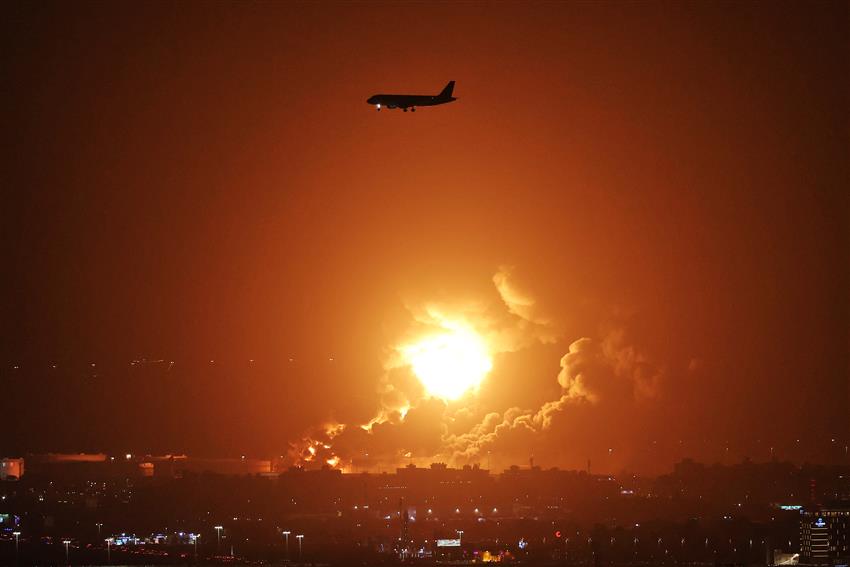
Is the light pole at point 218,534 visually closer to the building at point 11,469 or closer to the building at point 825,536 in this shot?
the building at point 11,469

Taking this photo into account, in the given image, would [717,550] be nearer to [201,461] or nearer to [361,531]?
[361,531]

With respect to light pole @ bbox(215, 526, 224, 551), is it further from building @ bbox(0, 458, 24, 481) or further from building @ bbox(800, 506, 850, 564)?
building @ bbox(800, 506, 850, 564)

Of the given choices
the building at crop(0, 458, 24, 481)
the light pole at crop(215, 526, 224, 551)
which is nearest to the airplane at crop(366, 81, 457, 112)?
the light pole at crop(215, 526, 224, 551)

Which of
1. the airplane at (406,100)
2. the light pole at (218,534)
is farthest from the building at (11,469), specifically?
the airplane at (406,100)

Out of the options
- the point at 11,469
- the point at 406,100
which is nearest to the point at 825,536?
the point at 406,100

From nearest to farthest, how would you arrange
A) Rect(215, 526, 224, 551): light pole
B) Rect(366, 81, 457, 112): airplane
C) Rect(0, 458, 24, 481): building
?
Rect(366, 81, 457, 112): airplane → Rect(215, 526, 224, 551): light pole → Rect(0, 458, 24, 481): building

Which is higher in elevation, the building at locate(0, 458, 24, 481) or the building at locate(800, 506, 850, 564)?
the building at locate(0, 458, 24, 481)
